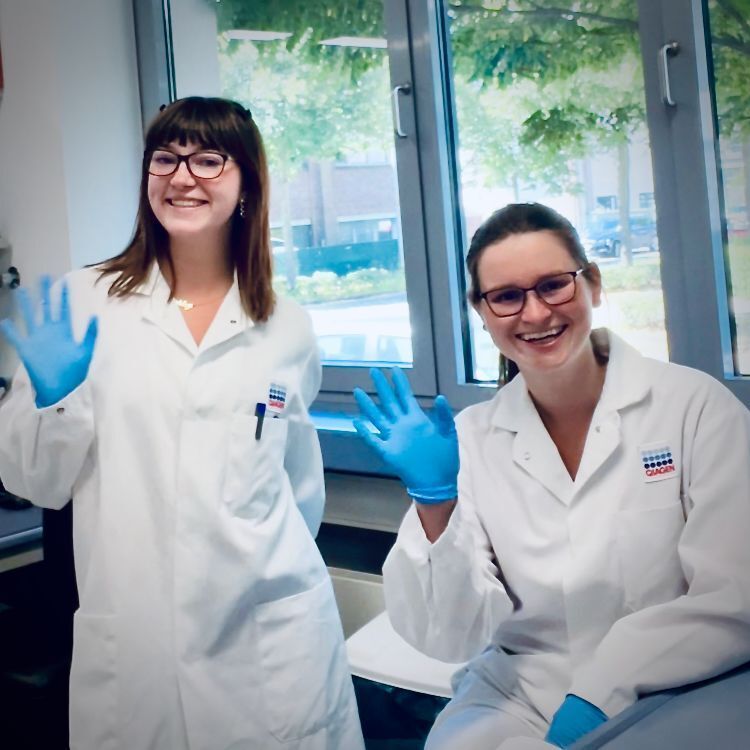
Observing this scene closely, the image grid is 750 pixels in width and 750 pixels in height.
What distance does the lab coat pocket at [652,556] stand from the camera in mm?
1151

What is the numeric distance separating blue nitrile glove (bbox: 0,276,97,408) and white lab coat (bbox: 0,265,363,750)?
32 millimetres

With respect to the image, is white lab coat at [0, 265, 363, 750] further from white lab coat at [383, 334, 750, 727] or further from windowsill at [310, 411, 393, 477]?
windowsill at [310, 411, 393, 477]

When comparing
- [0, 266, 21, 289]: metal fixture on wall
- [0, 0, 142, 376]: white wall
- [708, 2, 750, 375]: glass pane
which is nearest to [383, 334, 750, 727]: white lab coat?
[708, 2, 750, 375]: glass pane

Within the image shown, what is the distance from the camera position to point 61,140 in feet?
7.44

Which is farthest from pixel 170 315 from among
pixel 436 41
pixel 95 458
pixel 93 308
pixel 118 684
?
pixel 436 41

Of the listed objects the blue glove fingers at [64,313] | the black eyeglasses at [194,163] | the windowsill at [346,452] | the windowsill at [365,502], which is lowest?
the windowsill at [365,502]

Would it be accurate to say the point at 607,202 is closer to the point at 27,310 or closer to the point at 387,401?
the point at 387,401

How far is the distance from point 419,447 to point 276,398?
268 mm

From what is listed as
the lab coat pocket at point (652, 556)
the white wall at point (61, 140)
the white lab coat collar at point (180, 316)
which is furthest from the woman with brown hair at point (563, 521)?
the white wall at point (61, 140)

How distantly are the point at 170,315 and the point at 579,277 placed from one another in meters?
0.61

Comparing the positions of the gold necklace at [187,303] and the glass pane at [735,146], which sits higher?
the glass pane at [735,146]

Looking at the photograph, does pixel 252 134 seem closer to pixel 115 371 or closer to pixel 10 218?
pixel 115 371

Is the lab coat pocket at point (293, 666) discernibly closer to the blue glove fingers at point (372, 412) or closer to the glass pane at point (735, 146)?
the blue glove fingers at point (372, 412)

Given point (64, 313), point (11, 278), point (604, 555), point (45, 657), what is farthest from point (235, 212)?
point (11, 278)
